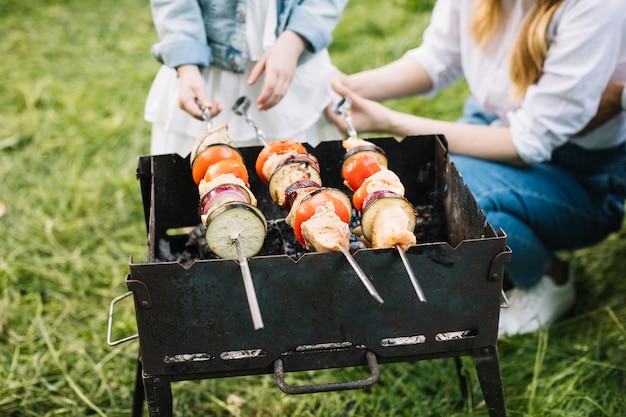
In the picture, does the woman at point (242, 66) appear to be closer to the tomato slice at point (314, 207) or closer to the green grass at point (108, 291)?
the tomato slice at point (314, 207)

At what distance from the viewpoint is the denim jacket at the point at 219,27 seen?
2186 millimetres

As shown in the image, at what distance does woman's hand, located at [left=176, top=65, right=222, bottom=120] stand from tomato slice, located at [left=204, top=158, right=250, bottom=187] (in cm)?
31

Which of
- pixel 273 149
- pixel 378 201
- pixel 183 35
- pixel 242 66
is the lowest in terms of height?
pixel 378 201

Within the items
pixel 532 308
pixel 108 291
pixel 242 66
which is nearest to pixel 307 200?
pixel 242 66

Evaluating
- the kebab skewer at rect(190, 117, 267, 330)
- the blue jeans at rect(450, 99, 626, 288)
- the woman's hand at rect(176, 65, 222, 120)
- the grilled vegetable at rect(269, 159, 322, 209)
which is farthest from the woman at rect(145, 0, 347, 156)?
the blue jeans at rect(450, 99, 626, 288)

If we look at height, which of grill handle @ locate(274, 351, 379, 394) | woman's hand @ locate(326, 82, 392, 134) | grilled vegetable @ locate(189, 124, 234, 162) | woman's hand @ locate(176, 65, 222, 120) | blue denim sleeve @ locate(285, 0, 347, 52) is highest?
blue denim sleeve @ locate(285, 0, 347, 52)

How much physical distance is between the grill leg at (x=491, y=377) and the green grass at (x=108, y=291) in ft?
1.97

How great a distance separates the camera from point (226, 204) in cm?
155

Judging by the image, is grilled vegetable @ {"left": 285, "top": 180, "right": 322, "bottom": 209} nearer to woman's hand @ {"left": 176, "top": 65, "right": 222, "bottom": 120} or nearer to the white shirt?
woman's hand @ {"left": 176, "top": 65, "right": 222, "bottom": 120}

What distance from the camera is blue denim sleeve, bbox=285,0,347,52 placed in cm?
223

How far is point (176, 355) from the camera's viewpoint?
5.00 ft

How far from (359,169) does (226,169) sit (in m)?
0.36

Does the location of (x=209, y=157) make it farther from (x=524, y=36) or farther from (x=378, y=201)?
(x=524, y=36)

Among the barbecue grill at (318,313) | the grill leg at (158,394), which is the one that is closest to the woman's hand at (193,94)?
the barbecue grill at (318,313)
